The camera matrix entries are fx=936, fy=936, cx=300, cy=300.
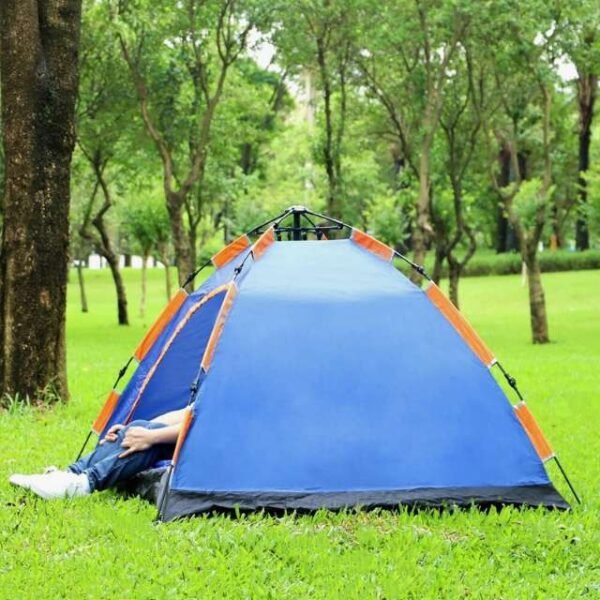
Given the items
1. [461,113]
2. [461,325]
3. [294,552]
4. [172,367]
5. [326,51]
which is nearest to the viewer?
[294,552]

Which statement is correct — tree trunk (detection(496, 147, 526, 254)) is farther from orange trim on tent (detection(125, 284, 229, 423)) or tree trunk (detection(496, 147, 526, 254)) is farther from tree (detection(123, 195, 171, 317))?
orange trim on tent (detection(125, 284, 229, 423))

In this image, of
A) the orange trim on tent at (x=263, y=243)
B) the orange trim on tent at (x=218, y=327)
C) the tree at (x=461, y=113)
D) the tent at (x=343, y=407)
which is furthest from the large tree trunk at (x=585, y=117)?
the orange trim on tent at (x=218, y=327)

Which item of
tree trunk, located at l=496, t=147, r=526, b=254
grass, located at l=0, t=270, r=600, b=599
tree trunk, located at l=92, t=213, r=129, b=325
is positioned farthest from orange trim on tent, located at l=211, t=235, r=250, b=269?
tree trunk, located at l=496, t=147, r=526, b=254

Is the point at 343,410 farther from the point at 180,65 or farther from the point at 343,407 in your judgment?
the point at 180,65

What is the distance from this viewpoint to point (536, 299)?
61.8ft

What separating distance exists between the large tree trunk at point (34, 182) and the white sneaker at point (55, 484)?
2.65m

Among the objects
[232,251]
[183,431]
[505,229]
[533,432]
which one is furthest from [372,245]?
[505,229]

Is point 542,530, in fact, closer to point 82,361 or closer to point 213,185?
point 82,361

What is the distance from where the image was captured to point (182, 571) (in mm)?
4328

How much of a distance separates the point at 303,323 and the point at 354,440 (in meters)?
0.78

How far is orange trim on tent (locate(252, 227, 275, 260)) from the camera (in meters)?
5.90

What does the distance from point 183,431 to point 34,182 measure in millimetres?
3639

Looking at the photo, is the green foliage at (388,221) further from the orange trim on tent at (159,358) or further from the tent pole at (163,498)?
the tent pole at (163,498)

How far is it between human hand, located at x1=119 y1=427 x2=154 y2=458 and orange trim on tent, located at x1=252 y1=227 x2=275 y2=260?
4.23ft
